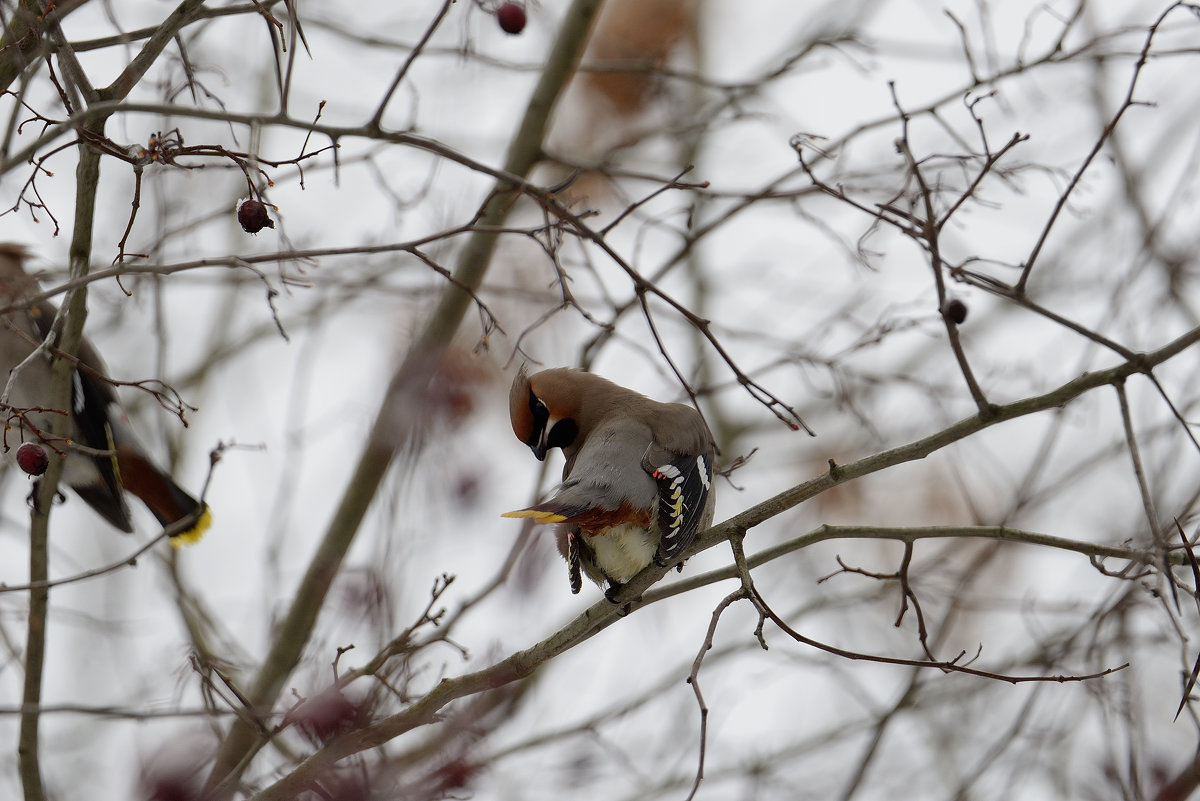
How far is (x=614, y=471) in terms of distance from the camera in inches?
155

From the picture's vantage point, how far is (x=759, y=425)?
9.56 meters

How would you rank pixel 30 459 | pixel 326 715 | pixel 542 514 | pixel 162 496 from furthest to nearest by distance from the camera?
1. pixel 162 496
2. pixel 542 514
3. pixel 30 459
4. pixel 326 715

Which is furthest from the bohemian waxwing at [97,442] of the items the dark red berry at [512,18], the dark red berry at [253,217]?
the dark red berry at [253,217]

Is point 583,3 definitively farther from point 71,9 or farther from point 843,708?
point 843,708

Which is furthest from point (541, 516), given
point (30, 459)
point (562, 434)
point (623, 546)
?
point (30, 459)

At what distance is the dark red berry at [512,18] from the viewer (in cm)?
376

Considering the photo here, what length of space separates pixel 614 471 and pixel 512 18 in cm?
145

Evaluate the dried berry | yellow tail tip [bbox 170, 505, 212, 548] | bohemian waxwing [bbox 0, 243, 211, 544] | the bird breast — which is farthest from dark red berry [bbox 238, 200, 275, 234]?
yellow tail tip [bbox 170, 505, 212, 548]

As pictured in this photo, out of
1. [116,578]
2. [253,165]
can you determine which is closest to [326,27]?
[253,165]

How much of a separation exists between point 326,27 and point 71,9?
274cm

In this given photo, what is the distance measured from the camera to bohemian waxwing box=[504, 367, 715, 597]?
375 centimetres

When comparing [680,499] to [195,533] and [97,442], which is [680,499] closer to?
[195,533]

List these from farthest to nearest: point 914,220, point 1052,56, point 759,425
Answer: point 759,425 → point 1052,56 → point 914,220

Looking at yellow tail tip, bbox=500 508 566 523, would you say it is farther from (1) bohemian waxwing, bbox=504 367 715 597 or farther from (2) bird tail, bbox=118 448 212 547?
(2) bird tail, bbox=118 448 212 547
